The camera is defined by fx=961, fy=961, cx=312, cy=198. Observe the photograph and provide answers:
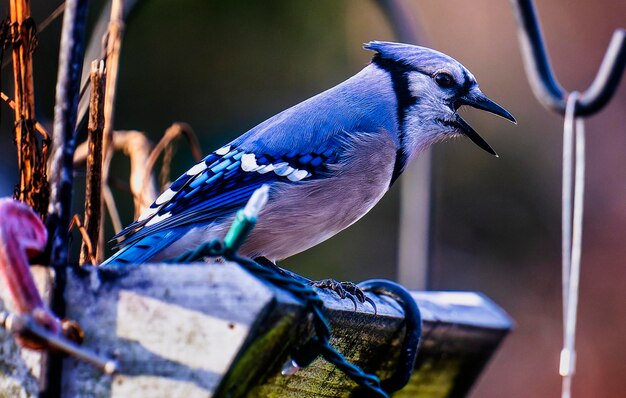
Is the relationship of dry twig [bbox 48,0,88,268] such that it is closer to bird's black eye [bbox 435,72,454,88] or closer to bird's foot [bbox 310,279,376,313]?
bird's foot [bbox 310,279,376,313]

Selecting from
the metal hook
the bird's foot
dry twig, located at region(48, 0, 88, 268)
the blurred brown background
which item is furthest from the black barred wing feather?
the blurred brown background

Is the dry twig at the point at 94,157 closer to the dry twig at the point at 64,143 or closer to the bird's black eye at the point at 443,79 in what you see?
the dry twig at the point at 64,143

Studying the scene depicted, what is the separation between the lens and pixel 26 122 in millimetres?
1197

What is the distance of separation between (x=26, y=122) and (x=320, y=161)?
2.51 feet

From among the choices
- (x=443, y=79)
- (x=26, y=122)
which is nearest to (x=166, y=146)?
(x=443, y=79)

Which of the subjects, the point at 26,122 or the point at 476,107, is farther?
the point at 476,107

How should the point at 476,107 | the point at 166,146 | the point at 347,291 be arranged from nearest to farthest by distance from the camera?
the point at 347,291 → the point at 476,107 → the point at 166,146

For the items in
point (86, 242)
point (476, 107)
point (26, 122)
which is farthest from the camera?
point (476, 107)

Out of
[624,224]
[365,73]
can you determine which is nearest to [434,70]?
[365,73]

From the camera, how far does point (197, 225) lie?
5.62ft

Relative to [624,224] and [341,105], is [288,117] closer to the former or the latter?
[341,105]

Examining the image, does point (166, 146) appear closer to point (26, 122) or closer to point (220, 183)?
point (220, 183)

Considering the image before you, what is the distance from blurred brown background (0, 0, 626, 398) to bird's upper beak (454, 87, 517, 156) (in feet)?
6.67

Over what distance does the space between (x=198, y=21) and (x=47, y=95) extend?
1.40 m
